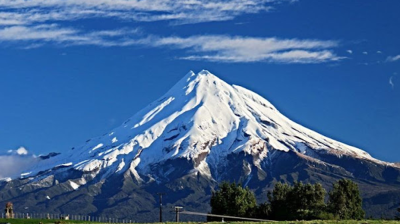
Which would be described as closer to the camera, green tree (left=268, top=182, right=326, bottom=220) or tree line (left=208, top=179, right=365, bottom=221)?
tree line (left=208, top=179, right=365, bottom=221)

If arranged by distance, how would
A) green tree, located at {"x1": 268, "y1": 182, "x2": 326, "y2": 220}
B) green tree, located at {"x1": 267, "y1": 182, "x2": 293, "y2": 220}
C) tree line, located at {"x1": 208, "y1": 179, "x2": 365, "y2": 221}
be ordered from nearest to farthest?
green tree, located at {"x1": 267, "y1": 182, "x2": 293, "y2": 220} → tree line, located at {"x1": 208, "y1": 179, "x2": 365, "y2": 221} → green tree, located at {"x1": 268, "y1": 182, "x2": 326, "y2": 220}

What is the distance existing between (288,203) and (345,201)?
16615mm

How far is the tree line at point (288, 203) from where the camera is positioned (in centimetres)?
13662

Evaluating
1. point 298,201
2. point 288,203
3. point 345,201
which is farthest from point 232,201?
point 345,201

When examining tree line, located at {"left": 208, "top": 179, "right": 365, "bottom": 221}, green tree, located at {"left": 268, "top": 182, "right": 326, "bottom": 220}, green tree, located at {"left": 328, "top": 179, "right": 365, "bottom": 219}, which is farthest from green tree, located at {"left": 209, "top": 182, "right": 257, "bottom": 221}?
green tree, located at {"left": 328, "top": 179, "right": 365, "bottom": 219}

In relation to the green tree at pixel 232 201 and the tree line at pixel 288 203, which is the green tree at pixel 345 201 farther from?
the green tree at pixel 232 201

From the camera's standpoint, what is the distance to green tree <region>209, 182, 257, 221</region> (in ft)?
480

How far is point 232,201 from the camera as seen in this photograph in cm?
14962

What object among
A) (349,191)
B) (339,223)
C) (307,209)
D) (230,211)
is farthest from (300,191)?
(339,223)

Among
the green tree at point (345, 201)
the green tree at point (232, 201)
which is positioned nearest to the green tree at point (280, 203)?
the green tree at point (232, 201)

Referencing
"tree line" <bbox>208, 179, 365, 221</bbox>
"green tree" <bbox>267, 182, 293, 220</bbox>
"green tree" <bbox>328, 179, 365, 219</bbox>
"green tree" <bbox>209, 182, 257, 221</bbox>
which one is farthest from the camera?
"green tree" <bbox>209, 182, 257, 221</bbox>

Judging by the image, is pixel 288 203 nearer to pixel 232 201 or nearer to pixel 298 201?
pixel 298 201

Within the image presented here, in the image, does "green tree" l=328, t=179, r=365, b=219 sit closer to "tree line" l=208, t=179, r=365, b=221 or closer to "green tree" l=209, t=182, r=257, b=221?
"tree line" l=208, t=179, r=365, b=221

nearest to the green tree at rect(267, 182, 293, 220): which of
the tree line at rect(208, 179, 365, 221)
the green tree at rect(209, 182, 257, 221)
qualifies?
the tree line at rect(208, 179, 365, 221)
